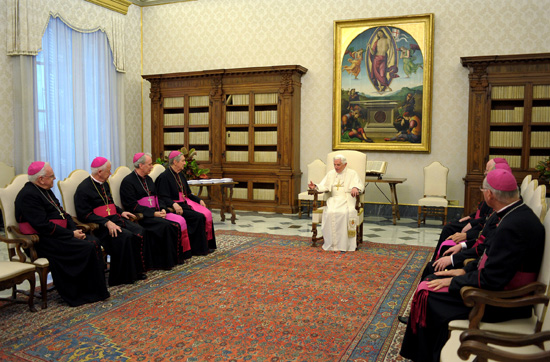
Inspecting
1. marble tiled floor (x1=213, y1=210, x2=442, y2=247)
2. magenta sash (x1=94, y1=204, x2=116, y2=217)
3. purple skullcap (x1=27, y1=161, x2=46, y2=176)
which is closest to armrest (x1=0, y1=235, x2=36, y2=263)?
Answer: purple skullcap (x1=27, y1=161, x2=46, y2=176)

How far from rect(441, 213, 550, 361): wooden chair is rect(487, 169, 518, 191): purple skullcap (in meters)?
0.28

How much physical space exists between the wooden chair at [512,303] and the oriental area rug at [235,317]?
2.63ft

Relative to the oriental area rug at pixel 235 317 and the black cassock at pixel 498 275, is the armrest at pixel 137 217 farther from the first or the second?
the black cassock at pixel 498 275

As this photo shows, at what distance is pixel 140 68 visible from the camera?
11562mm

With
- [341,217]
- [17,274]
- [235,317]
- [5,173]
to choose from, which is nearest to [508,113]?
[341,217]

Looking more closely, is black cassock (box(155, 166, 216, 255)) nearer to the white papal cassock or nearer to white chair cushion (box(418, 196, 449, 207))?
the white papal cassock

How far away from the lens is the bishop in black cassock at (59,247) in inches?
171

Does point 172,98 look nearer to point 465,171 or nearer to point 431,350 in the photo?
point 465,171

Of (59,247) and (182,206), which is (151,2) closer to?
(182,206)

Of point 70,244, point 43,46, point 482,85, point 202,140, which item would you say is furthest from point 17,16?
point 482,85

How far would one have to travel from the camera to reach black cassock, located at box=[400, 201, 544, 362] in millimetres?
2676

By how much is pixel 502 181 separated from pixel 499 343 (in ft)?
3.82

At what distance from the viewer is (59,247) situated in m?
4.41

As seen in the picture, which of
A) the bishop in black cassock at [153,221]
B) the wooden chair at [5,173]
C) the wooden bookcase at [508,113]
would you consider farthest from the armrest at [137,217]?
the wooden bookcase at [508,113]
